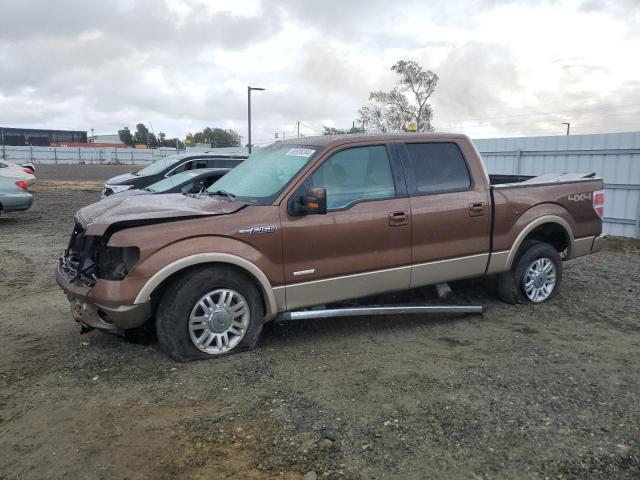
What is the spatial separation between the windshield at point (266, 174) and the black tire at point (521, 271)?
265cm

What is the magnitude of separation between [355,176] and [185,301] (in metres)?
1.88

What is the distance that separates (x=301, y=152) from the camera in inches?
197

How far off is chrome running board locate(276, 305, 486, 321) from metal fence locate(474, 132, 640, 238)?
24.1ft

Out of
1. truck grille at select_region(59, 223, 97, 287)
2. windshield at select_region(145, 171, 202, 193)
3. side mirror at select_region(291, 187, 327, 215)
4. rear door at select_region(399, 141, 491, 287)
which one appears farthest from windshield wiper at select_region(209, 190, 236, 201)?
windshield at select_region(145, 171, 202, 193)

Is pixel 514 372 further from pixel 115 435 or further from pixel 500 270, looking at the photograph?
pixel 115 435

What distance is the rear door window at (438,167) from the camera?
5.24 metres

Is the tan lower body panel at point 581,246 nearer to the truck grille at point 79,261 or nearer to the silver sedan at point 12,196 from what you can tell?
the truck grille at point 79,261

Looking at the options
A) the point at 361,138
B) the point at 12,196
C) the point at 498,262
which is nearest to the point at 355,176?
the point at 361,138

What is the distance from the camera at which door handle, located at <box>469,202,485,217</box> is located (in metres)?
5.38

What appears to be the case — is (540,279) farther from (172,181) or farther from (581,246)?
(172,181)

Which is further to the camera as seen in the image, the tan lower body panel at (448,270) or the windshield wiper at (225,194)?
the tan lower body panel at (448,270)

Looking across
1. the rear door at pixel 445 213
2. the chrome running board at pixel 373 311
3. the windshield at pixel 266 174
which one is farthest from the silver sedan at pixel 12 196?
the rear door at pixel 445 213

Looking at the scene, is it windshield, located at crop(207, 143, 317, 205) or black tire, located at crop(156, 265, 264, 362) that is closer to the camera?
black tire, located at crop(156, 265, 264, 362)

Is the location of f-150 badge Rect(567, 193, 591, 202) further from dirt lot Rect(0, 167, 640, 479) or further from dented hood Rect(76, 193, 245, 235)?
dented hood Rect(76, 193, 245, 235)
